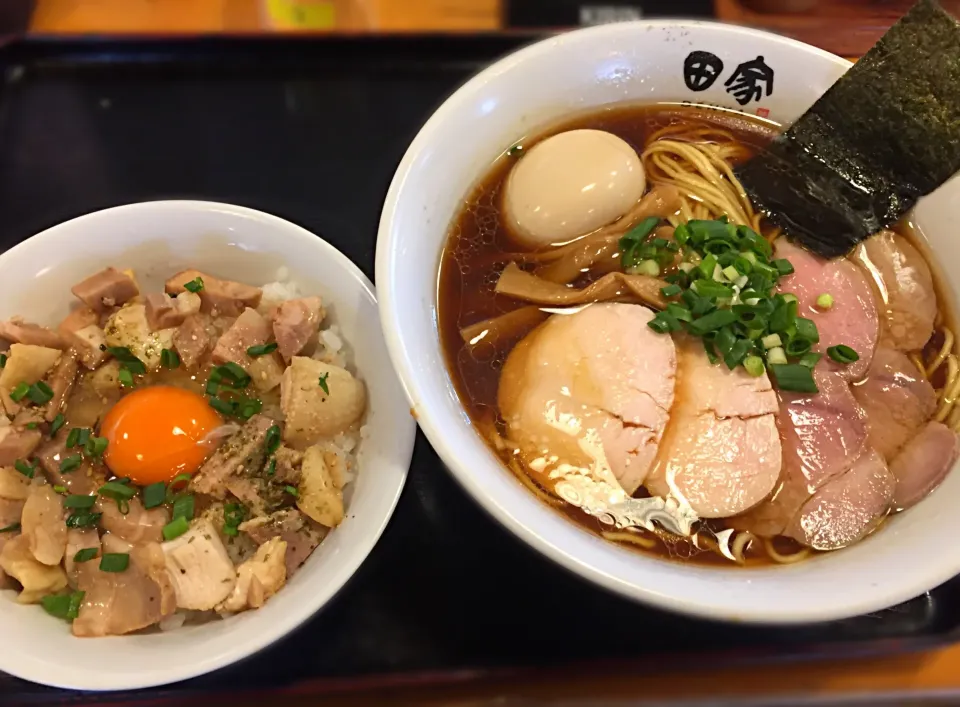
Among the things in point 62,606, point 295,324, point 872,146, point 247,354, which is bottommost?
point 62,606

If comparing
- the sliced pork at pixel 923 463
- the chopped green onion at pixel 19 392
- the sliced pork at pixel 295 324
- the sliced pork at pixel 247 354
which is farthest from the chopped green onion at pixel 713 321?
the chopped green onion at pixel 19 392

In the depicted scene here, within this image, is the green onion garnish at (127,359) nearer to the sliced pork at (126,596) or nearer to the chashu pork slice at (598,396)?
the sliced pork at (126,596)

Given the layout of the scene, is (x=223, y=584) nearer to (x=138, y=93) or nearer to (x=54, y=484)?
(x=54, y=484)

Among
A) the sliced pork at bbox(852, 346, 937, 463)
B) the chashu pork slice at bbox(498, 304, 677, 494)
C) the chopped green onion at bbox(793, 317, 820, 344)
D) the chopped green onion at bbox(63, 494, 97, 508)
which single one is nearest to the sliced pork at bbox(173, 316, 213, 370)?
the chopped green onion at bbox(63, 494, 97, 508)

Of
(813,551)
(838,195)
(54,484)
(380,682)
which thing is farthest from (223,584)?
(838,195)

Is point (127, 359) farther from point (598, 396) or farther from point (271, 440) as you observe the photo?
point (598, 396)

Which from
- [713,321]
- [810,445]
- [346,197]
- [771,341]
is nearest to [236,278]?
[346,197]

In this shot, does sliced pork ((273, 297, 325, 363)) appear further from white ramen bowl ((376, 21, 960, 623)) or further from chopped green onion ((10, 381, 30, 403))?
chopped green onion ((10, 381, 30, 403))
